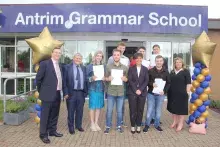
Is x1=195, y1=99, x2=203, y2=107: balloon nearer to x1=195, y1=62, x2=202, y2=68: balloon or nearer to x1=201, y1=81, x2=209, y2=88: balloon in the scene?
x1=201, y1=81, x2=209, y2=88: balloon

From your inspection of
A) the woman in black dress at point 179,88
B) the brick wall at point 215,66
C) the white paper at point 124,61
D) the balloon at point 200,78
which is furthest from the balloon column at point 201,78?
the brick wall at point 215,66

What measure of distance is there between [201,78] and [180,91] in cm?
61

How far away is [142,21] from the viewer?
11.5m

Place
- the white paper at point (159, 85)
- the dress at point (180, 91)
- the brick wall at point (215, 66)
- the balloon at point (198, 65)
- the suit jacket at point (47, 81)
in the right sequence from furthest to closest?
the brick wall at point (215, 66)
the balloon at point (198, 65)
the dress at point (180, 91)
the white paper at point (159, 85)
the suit jacket at point (47, 81)

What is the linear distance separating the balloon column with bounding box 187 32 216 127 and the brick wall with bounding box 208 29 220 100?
6.40 meters

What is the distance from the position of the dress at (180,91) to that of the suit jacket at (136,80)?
29.9 inches

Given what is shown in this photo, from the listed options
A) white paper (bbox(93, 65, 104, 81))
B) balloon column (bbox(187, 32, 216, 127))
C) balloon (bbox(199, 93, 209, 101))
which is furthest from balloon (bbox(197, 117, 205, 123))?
white paper (bbox(93, 65, 104, 81))

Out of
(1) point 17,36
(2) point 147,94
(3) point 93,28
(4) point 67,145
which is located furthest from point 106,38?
(4) point 67,145

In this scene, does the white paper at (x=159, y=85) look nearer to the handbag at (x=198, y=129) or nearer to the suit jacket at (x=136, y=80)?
the suit jacket at (x=136, y=80)

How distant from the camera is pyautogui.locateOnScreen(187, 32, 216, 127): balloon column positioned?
732cm

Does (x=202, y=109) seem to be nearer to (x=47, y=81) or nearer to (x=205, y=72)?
(x=205, y=72)

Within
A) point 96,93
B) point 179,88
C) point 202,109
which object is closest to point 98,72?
point 96,93

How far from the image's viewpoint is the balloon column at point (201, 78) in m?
7.32

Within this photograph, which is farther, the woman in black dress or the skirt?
the woman in black dress
